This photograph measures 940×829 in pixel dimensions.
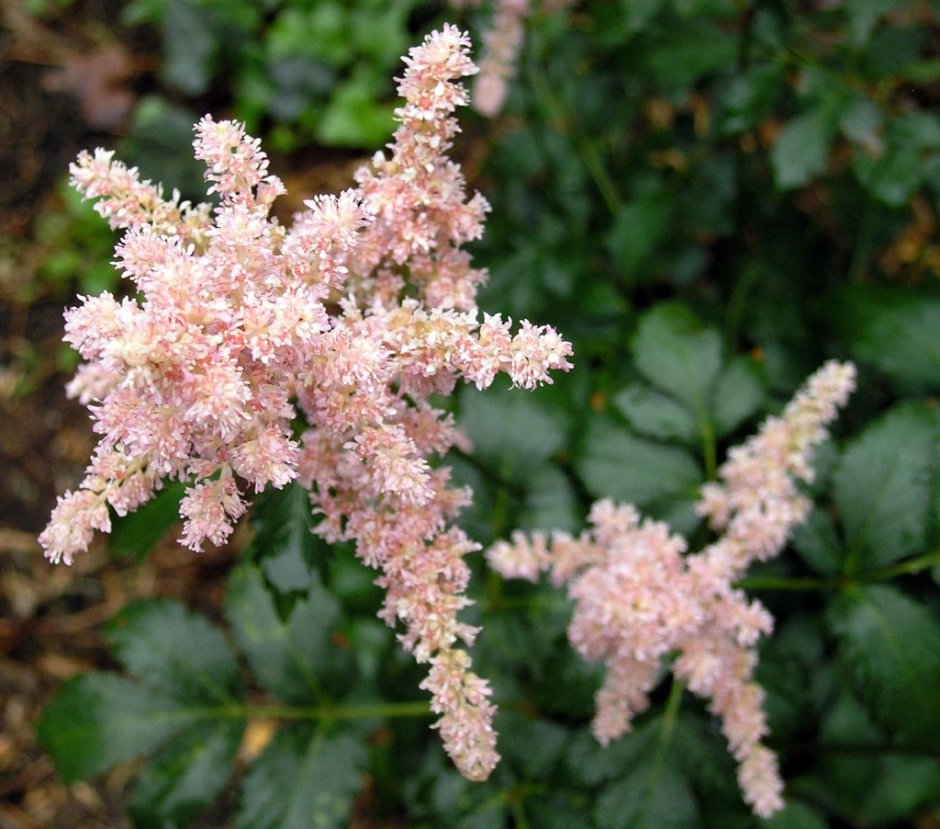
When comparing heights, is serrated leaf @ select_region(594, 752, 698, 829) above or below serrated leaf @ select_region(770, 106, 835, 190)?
below

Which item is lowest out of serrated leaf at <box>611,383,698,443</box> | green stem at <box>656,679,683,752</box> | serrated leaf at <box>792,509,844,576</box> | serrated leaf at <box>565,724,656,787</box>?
serrated leaf at <box>565,724,656,787</box>

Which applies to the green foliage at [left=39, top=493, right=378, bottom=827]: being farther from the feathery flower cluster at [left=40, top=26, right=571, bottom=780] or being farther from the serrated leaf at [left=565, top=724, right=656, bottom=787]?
the feathery flower cluster at [left=40, top=26, right=571, bottom=780]

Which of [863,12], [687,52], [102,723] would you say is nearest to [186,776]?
[102,723]

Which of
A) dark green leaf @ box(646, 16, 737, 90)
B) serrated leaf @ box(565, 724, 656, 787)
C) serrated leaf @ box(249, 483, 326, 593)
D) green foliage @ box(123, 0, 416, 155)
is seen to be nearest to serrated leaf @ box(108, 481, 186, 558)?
serrated leaf @ box(249, 483, 326, 593)

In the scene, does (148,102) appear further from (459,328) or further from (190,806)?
(459,328)

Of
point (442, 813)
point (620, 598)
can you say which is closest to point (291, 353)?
point (620, 598)

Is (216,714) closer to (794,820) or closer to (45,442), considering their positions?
(794,820)

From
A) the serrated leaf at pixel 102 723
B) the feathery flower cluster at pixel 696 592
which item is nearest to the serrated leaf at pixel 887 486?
the feathery flower cluster at pixel 696 592

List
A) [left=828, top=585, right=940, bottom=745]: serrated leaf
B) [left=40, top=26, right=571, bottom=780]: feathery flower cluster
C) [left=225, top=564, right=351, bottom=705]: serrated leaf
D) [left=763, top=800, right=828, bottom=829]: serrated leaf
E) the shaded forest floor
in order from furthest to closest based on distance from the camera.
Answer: the shaded forest floor < [left=225, top=564, right=351, bottom=705]: serrated leaf < [left=763, top=800, right=828, bottom=829]: serrated leaf < [left=828, top=585, right=940, bottom=745]: serrated leaf < [left=40, top=26, right=571, bottom=780]: feathery flower cluster
